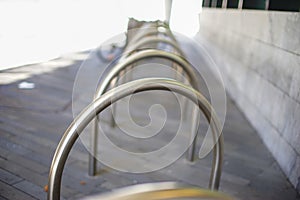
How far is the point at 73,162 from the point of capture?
2.45 meters

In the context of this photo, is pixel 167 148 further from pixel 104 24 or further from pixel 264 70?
pixel 104 24

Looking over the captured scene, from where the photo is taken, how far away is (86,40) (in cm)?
899

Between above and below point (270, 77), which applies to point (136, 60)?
above

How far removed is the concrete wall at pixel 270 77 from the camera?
2613 millimetres

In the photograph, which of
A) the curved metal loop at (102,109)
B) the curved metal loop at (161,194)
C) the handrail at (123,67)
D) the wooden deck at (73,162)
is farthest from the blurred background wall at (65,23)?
the curved metal loop at (161,194)

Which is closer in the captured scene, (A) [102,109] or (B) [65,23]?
(A) [102,109]

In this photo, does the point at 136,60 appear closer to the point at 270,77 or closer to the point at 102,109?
the point at 102,109

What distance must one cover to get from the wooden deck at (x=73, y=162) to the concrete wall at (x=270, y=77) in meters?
0.15

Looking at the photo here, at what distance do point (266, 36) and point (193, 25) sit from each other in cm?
804

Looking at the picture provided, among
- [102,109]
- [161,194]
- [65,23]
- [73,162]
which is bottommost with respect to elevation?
[73,162]

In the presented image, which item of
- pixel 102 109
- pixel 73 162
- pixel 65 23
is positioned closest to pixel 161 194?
pixel 102 109

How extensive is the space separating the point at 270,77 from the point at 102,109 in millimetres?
2215

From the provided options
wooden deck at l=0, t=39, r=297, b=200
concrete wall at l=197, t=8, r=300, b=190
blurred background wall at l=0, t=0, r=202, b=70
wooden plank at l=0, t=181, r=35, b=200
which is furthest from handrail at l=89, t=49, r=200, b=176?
blurred background wall at l=0, t=0, r=202, b=70

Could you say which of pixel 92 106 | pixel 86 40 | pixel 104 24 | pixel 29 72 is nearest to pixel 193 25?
pixel 104 24
